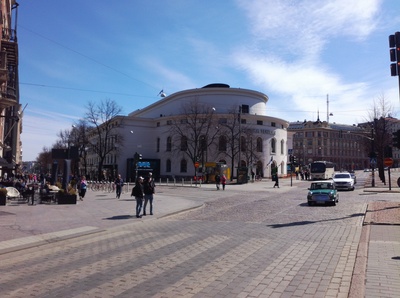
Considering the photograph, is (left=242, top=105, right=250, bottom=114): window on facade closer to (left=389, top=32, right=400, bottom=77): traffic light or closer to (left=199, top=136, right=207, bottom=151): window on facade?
(left=199, top=136, right=207, bottom=151): window on facade

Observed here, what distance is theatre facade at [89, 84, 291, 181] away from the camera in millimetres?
69625

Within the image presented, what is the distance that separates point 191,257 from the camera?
27.0 ft

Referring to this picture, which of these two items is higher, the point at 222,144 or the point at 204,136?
the point at 204,136

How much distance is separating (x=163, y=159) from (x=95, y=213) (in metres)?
61.4

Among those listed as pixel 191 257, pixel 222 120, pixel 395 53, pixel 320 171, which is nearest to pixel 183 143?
pixel 222 120

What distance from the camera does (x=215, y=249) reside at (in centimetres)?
913

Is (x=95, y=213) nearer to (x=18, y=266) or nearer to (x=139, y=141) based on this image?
(x=18, y=266)

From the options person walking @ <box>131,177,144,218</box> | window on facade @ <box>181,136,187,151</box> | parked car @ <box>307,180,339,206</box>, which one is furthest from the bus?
person walking @ <box>131,177,144,218</box>

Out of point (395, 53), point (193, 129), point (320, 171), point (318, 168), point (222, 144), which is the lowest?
point (320, 171)

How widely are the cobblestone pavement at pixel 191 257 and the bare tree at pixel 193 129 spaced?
51.9 meters

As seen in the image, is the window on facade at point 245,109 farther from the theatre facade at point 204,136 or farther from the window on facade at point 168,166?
the window on facade at point 168,166

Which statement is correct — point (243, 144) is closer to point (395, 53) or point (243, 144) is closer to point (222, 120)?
point (222, 120)

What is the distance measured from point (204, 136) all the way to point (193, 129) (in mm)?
3873

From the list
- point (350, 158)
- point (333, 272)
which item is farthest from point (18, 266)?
point (350, 158)
